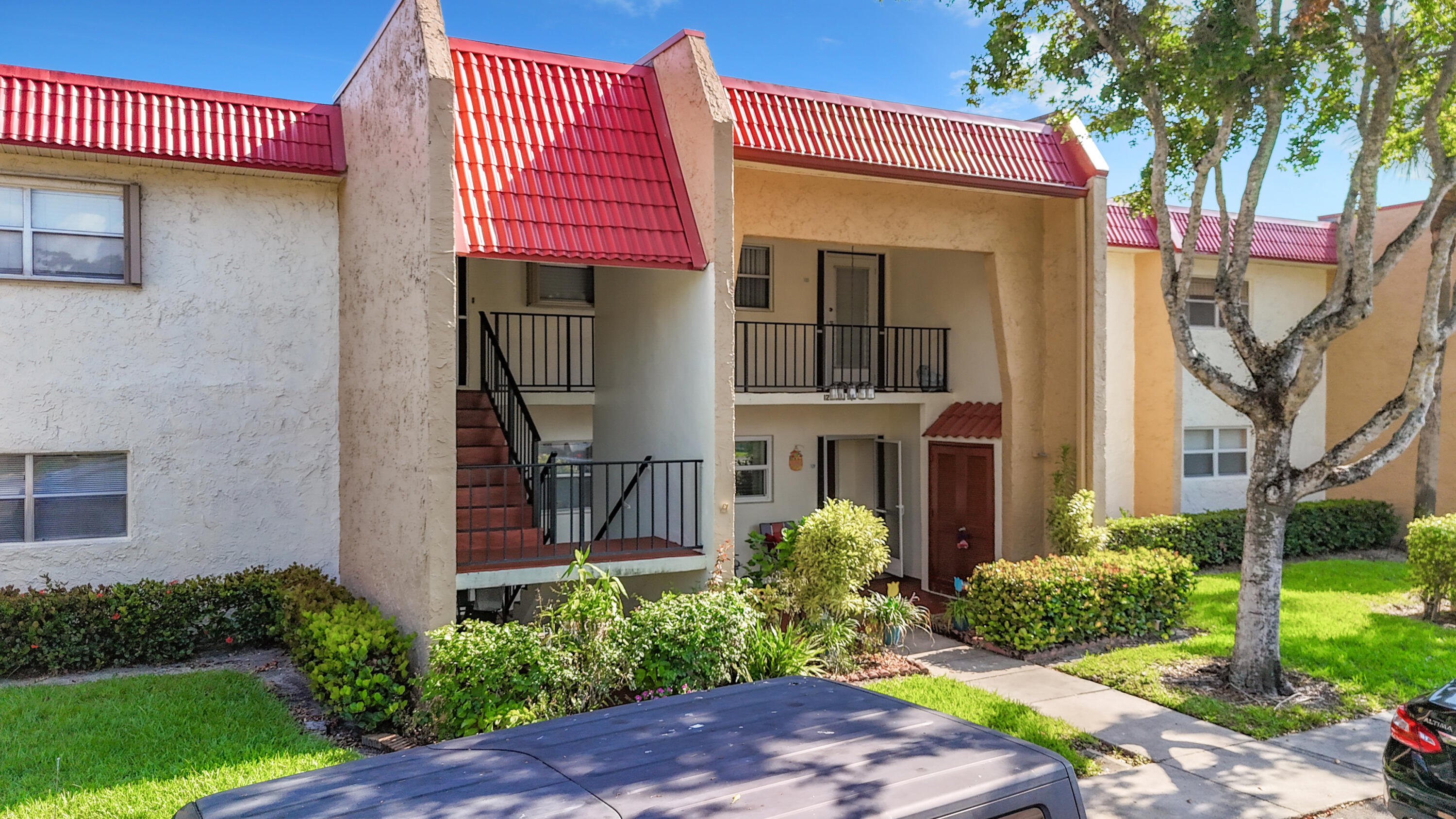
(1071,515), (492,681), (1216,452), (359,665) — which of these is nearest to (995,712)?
(492,681)

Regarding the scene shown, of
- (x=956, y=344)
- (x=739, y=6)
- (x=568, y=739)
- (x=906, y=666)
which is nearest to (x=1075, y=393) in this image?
(x=956, y=344)

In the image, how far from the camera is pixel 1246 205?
946 centimetres

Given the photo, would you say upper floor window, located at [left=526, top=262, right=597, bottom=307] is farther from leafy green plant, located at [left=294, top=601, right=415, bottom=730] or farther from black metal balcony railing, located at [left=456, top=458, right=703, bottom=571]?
leafy green plant, located at [left=294, top=601, right=415, bottom=730]

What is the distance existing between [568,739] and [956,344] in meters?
12.2

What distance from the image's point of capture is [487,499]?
28.1ft

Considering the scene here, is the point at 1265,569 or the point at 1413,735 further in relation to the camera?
the point at 1265,569

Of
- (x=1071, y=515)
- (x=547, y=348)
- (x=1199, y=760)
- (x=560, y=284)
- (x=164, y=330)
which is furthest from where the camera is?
(x=560, y=284)

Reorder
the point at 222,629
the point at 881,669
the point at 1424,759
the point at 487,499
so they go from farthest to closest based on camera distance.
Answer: the point at 222,629 < the point at 881,669 < the point at 487,499 < the point at 1424,759

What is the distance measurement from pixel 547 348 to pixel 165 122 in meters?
5.22

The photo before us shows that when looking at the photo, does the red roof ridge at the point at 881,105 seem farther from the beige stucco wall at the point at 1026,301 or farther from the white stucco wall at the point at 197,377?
the white stucco wall at the point at 197,377

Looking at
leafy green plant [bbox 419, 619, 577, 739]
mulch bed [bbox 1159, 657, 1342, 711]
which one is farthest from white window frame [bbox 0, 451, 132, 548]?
mulch bed [bbox 1159, 657, 1342, 711]

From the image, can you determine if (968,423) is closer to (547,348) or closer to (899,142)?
(899,142)

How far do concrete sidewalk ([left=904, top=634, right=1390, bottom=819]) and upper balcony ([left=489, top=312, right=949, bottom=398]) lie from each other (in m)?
5.67

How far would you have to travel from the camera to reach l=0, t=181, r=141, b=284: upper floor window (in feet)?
33.4
